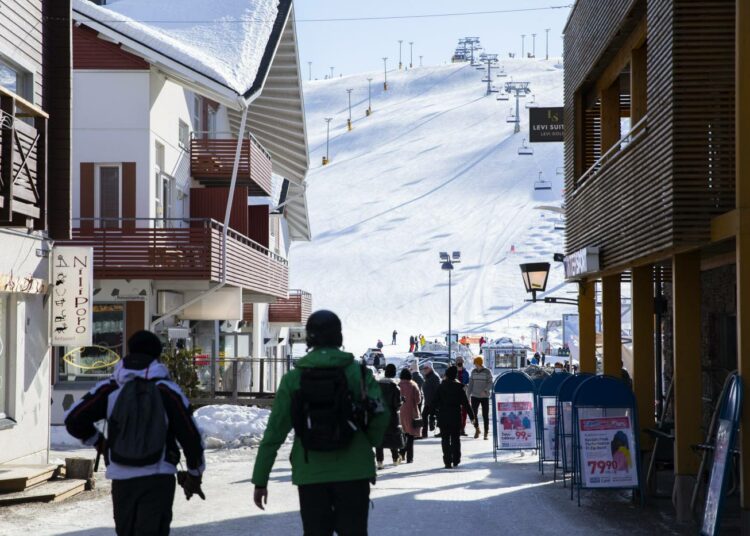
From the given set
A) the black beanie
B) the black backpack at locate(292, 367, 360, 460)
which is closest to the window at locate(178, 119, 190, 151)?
the black beanie

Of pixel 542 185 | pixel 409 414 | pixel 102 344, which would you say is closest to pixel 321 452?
pixel 409 414

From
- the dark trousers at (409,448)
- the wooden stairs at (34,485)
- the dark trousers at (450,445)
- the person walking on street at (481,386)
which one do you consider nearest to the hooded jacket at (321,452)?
the wooden stairs at (34,485)

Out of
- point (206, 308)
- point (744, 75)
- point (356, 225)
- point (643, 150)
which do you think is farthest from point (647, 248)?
point (356, 225)

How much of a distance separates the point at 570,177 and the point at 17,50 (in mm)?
10127

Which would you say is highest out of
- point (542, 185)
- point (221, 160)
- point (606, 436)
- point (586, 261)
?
point (542, 185)

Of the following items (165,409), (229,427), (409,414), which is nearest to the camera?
(165,409)

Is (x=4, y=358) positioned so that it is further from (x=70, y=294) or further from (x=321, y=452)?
(x=321, y=452)

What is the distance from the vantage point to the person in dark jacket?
18672 millimetres

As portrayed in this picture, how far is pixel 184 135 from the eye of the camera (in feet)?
101

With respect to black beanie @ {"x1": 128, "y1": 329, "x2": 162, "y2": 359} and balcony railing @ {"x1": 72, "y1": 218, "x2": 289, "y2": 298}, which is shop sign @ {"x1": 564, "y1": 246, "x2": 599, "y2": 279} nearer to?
balcony railing @ {"x1": 72, "y1": 218, "x2": 289, "y2": 298}

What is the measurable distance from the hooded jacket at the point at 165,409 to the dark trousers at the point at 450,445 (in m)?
11.3

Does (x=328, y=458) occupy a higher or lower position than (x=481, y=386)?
higher

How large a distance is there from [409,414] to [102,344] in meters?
9.58

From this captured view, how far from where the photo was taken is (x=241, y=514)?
42.3 ft
